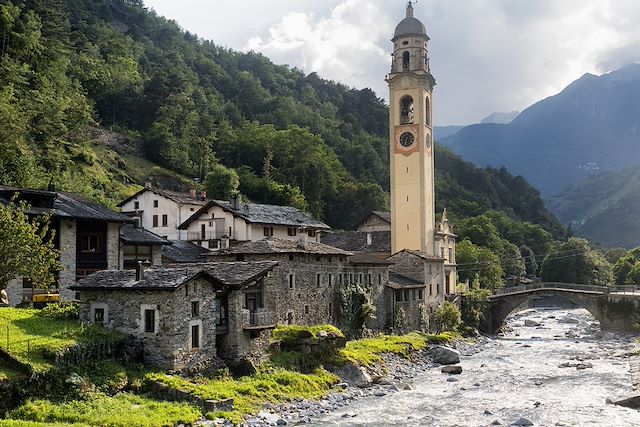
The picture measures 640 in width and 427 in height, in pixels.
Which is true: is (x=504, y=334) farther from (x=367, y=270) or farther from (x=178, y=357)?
(x=178, y=357)

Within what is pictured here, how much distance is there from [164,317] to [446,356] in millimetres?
27204

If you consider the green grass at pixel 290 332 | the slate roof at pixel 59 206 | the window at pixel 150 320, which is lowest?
the green grass at pixel 290 332

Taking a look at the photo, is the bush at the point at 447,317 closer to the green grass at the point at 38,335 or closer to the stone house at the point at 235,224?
the stone house at the point at 235,224

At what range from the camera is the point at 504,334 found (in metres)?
78.4

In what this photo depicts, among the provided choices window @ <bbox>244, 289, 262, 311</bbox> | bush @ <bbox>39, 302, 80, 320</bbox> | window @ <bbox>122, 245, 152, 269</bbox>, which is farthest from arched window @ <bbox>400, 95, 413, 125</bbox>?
bush @ <bbox>39, 302, 80, 320</bbox>

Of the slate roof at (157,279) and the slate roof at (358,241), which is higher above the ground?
the slate roof at (358,241)

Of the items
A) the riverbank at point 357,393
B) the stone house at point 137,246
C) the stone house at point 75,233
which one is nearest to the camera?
the riverbank at point 357,393

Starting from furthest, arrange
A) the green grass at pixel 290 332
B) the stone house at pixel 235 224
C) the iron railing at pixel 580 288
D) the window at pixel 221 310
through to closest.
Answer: the iron railing at pixel 580 288 < the stone house at pixel 235 224 < the green grass at pixel 290 332 < the window at pixel 221 310

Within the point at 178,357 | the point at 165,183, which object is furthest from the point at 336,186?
the point at 178,357

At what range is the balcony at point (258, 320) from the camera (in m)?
38.1

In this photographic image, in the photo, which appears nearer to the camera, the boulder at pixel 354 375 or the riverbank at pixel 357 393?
the riverbank at pixel 357 393

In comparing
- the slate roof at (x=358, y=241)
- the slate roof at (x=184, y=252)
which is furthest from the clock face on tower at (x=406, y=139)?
the slate roof at (x=184, y=252)

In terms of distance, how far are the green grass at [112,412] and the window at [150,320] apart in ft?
13.1

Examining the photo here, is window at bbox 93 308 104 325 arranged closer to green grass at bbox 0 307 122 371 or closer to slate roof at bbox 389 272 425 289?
green grass at bbox 0 307 122 371
